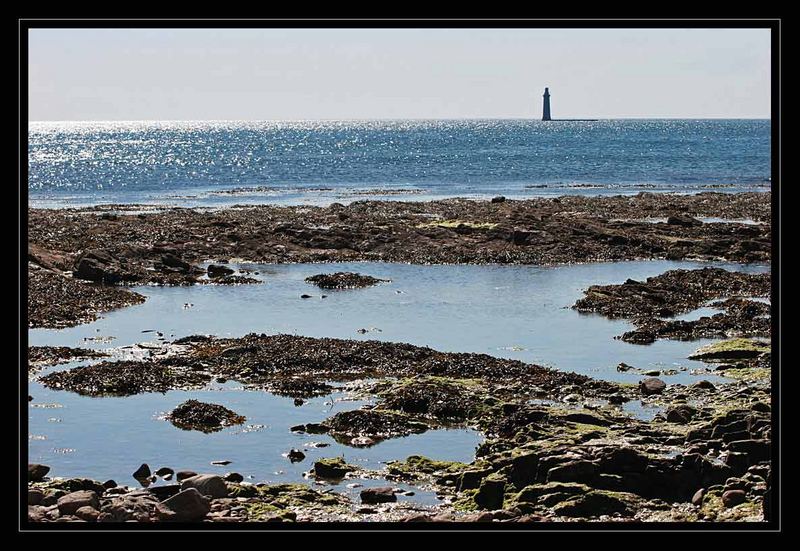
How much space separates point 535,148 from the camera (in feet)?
604

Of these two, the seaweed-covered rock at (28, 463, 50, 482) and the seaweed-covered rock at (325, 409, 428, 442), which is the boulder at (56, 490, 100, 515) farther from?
the seaweed-covered rock at (325, 409, 428, 442)

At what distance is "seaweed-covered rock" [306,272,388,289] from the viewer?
37031mm

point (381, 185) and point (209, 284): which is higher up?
point (381, 185)

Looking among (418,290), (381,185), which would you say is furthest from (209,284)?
(381,185)

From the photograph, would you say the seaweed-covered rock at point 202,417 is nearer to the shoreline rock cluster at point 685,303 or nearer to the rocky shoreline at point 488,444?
the rocky shoreline at point 488,444

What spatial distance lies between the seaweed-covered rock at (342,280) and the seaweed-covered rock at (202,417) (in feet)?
55.8

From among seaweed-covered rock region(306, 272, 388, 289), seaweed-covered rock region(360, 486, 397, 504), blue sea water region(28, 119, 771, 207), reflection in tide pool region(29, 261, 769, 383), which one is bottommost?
seaweed-covered rock region(360, 486, 397, 504)

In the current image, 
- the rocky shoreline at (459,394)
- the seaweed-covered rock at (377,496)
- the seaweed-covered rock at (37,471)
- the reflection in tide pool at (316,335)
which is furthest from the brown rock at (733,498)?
the seaweed-covered rock at (37,471)

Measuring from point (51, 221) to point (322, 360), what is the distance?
3603 cm

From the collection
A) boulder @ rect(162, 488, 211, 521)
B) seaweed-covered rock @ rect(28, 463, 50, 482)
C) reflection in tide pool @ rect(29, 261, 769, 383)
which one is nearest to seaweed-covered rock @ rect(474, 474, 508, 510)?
boulder @ rect(162, 488, 211, 521)

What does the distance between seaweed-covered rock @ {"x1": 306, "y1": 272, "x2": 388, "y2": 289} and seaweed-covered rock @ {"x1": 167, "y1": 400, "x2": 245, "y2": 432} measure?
17.0 metres

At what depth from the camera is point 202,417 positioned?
19.5 m

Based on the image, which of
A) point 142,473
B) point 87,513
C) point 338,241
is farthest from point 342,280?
point 87,513
